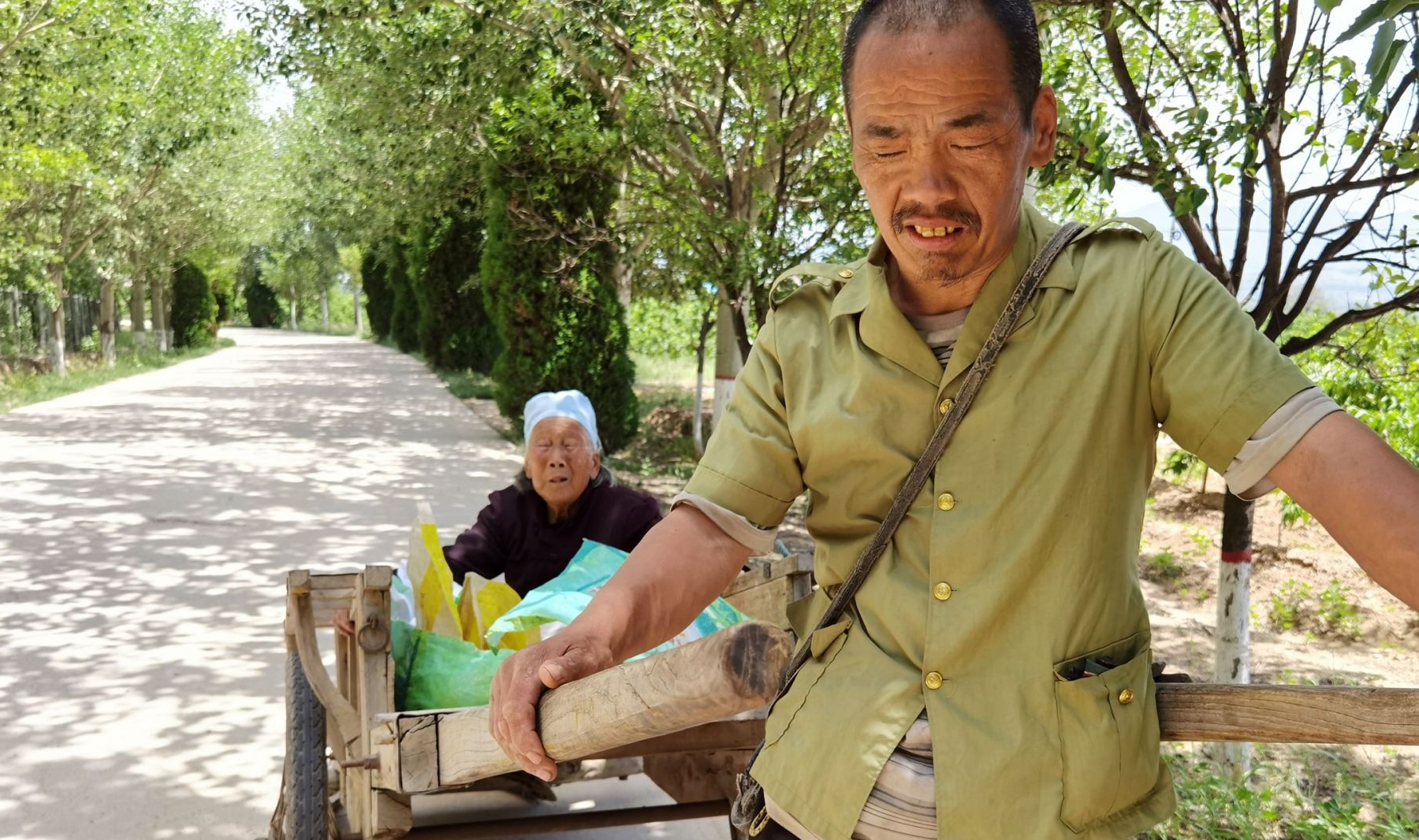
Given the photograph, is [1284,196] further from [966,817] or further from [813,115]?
[813,115]

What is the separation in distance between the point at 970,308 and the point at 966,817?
1.94ft

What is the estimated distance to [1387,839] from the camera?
4191 millimetres

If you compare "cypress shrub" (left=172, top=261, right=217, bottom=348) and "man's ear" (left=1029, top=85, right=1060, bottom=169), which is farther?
"cypress shrub" (left=172, top=261, right=217, bottom=348)

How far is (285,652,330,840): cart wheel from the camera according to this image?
141 inches

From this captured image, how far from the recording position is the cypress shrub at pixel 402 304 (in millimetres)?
36188

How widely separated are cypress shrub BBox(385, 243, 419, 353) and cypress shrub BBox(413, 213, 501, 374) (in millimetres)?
5107

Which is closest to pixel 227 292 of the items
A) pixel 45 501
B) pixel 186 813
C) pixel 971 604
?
pixel 45 501

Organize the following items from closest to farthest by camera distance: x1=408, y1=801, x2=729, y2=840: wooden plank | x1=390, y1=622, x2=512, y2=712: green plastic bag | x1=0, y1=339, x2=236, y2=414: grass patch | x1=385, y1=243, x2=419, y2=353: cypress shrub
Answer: x1=390, y1=622, x2=512, y2=712: green plastic bag
x1=408, y1=801, x2=729, y2=840: wooden plank
x1=0, y1=339, x2=236, y2=414: grass patch
x1=385, y1=243, x2=419, y2=353: cypress shrub

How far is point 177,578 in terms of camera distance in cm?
857

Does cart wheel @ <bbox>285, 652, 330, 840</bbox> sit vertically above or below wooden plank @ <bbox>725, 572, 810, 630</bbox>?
below

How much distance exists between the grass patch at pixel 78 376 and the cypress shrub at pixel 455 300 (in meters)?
6.82

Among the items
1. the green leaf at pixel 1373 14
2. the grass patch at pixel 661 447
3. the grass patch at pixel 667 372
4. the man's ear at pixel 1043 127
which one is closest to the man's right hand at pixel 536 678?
the man's ear at pixel 1043 127

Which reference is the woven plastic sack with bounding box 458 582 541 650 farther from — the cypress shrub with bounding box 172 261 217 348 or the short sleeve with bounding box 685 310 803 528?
the cypress shrub with bounding box 172 261 217 348

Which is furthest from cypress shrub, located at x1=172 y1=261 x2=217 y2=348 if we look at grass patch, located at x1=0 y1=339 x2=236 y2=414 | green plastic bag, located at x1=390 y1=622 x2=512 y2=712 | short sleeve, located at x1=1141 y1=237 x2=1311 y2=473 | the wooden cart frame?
short sleeve, located at x1=1141 y1=237 x2=1311 y2=473
